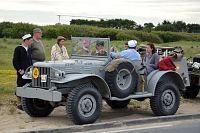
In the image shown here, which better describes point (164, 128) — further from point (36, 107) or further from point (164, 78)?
point (36, 107)

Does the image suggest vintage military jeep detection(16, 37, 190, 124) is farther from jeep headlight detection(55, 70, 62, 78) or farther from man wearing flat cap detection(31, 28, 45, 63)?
man wearing flat cap detection(31, 28, 45, 63)

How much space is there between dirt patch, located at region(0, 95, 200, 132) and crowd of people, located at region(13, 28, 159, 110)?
2.21 ft

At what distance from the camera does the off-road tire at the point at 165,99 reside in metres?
11.8

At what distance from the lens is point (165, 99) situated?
12.0 m

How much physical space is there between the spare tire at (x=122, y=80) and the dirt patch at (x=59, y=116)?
821 millimetres

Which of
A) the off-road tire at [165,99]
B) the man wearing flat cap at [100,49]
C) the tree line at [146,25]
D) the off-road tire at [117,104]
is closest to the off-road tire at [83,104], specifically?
the man wearing flat cap at [100,49]

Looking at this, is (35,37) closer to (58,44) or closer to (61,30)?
→ (58,44)

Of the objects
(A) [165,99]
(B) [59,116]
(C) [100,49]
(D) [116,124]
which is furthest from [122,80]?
(B) [59,116]

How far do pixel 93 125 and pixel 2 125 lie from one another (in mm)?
2009

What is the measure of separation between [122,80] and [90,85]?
3.15 ft

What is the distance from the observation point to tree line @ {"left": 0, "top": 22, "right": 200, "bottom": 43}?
42.0 metres

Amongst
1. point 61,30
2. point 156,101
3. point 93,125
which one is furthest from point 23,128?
point 61,30

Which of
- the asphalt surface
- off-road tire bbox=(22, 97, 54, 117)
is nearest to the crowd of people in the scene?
off-road tire bbox=(22, 97, 54, 117)

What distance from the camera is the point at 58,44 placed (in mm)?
12672
